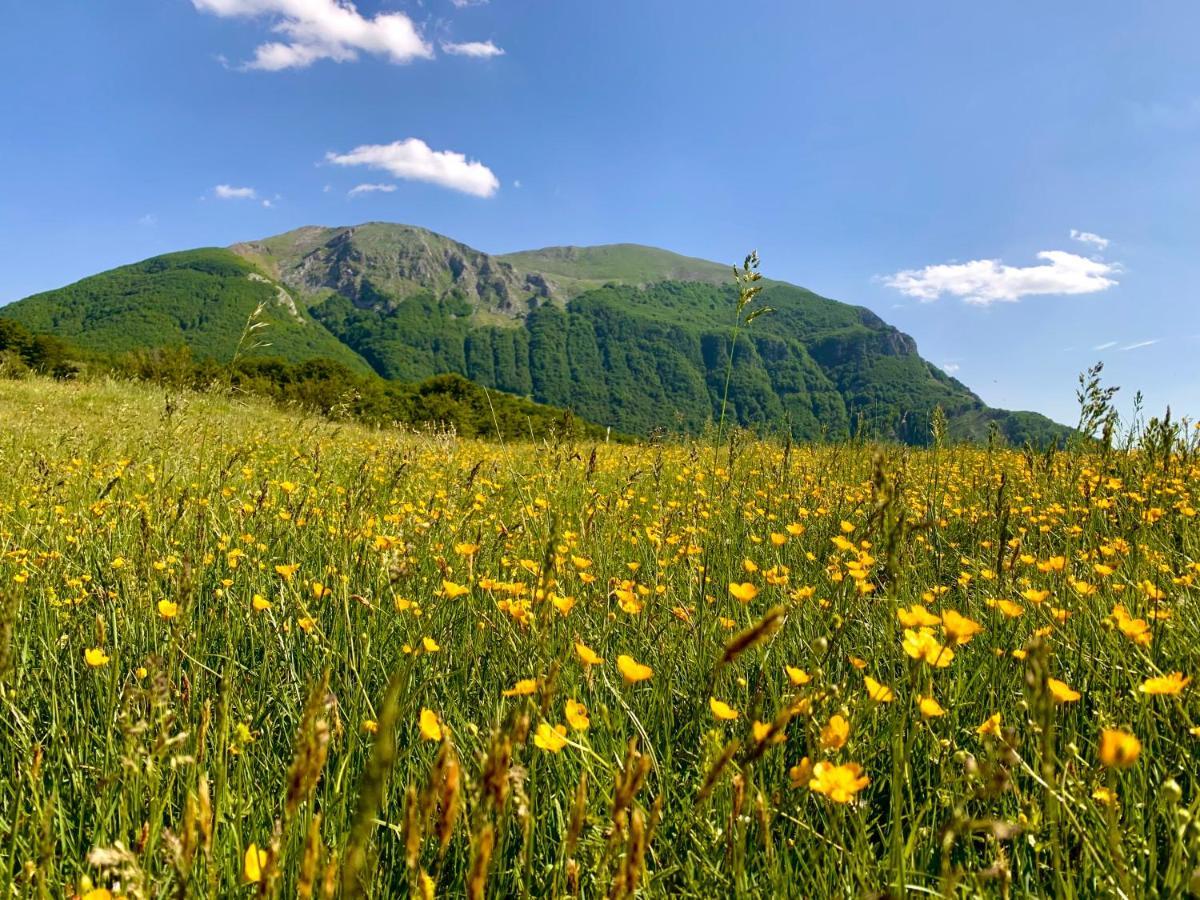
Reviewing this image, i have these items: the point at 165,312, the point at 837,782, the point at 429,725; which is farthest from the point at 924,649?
the point at 165,312

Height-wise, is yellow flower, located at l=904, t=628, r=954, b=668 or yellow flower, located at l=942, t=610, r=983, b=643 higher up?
yellow flower, located at l=942, t=610, r=983, b=643

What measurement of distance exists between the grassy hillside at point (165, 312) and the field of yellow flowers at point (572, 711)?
11461cm

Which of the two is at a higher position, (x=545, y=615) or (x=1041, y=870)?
(x=545, y=615)

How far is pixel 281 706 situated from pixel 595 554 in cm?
151

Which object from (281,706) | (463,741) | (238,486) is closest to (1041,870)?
(463,741)

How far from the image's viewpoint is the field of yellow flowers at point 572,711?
872 millimetres

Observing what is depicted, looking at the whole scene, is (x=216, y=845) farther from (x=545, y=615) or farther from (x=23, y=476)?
(x=23, y=476)

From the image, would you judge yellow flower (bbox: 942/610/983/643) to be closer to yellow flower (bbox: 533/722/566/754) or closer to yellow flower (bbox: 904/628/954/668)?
yellow flower (bbox: 904/628/954/668)

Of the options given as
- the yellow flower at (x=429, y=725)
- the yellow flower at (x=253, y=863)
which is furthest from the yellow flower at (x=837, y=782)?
the yellow flower at (x=253, y=863)

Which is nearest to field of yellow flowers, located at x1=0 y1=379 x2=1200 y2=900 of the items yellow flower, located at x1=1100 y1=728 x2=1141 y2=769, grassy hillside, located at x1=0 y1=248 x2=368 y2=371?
yellow flower, located at x1=1100 y1=728 x2=1141 y2=769

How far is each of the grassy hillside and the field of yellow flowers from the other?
4512 inches

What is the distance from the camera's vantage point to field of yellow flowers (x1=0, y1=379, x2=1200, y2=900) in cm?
87

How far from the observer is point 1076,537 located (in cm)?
382

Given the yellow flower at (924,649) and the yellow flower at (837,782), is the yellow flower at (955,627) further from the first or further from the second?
the yellow flower at (837,782)
